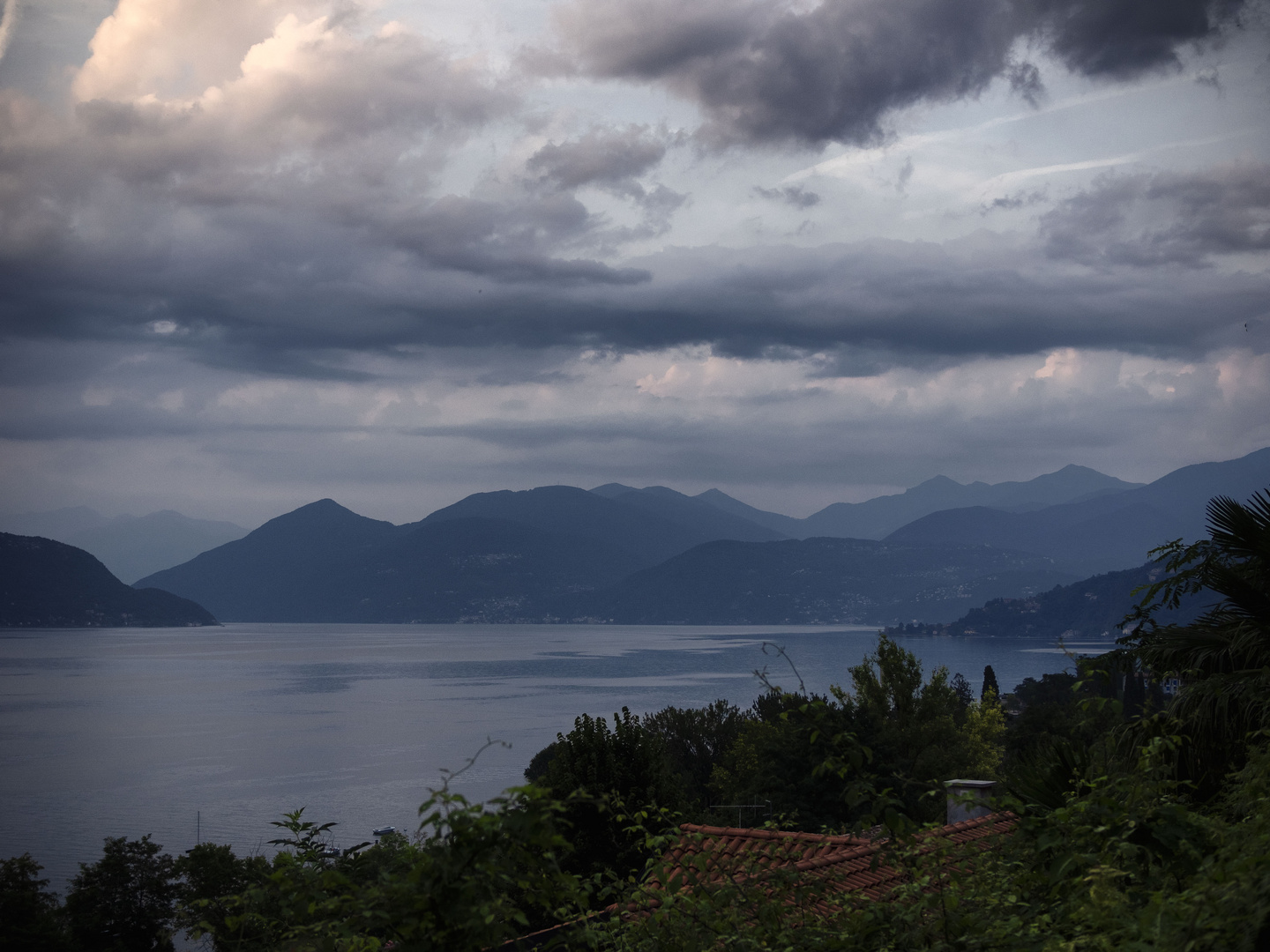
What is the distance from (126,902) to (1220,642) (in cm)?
4169

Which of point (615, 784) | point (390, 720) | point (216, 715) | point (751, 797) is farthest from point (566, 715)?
point (615, 784)

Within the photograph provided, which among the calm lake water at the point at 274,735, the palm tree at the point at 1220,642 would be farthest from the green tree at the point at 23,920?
the palm tree at the point at 1220,642

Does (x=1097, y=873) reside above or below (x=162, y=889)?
above

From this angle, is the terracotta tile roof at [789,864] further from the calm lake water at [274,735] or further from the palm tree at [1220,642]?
the calm lake water at [274,735]

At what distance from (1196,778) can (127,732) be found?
127 meters

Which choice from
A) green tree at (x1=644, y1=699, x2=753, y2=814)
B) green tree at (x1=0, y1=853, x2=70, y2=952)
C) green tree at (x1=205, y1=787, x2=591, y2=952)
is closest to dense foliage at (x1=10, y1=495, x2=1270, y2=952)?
green tree at (x1=205, y1=787, x2=591, y2=952)

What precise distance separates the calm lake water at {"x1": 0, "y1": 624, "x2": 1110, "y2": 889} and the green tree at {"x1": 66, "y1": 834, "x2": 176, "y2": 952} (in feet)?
22.7

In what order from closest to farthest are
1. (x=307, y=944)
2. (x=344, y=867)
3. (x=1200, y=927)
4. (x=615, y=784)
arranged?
(x=1200, y=927) < (x=307, y=944) < (x=344, y=867) < (x=615, y=784)

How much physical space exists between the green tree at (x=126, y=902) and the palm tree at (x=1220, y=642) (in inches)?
1581

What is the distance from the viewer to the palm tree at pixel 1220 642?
7445mm

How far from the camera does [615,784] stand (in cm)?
2550

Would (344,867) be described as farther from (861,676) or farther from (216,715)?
(216,715)

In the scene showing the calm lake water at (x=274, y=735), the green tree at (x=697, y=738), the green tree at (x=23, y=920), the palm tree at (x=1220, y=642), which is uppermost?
the palm tree at (x=1220, y=642)

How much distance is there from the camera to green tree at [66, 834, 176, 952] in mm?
37125
